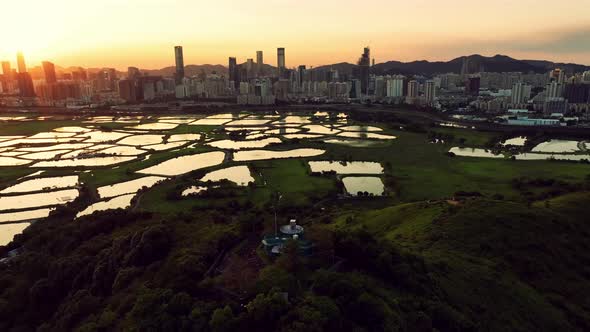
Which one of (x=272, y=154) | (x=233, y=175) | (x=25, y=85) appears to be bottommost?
(x=233, y=175)

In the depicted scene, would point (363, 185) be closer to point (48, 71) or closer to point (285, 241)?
point (285, 241)

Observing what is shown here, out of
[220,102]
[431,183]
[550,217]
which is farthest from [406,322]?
[220,102]

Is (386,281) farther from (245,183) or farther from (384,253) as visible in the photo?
(245,183)

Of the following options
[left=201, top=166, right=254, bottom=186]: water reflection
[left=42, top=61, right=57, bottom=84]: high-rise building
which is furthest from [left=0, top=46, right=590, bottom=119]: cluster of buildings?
[left=201, top=166, right=254, bottom=186]: water reflection

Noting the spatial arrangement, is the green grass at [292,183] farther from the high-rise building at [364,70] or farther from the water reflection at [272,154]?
the high-rise building at [364,70]

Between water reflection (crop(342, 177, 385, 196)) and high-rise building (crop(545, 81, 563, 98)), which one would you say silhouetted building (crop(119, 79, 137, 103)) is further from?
high-rise building (crop(545, 81, 563, 98))

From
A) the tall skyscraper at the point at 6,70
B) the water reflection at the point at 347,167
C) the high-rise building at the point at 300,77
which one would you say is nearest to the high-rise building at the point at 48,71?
the tall skyscraper at the point at 6,70

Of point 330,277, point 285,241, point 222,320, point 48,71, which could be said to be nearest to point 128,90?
point 48,71
